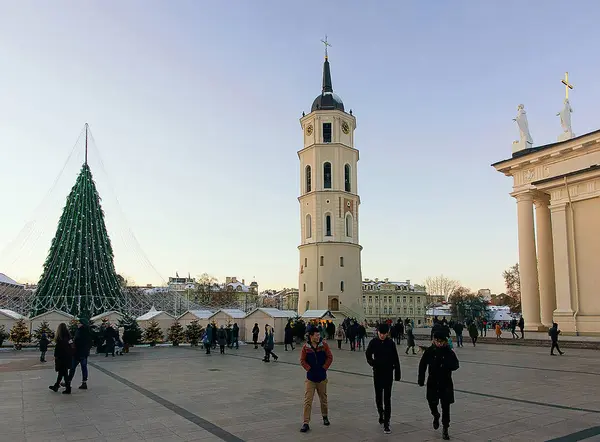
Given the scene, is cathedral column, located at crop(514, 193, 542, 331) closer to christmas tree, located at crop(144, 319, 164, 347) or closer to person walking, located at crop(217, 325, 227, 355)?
person walking, located at crop(217, 325, 227, 355)

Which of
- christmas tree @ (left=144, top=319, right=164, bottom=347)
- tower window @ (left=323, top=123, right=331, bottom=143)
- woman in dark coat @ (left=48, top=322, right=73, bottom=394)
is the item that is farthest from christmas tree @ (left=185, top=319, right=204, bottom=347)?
tower window @ (left=323, top=123, right=331, bottom=143)

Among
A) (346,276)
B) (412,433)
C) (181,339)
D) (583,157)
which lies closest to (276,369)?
(412,433)

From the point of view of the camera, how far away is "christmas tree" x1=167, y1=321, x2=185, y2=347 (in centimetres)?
3256

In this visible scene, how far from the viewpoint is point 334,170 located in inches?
2331

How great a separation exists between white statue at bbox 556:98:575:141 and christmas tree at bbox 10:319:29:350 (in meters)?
37.0

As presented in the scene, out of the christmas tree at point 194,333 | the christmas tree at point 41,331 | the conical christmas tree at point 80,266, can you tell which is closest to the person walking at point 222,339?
the christmas tree at point 194,333

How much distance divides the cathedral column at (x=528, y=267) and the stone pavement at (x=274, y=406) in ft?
55.6

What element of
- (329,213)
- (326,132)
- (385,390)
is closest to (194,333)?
(385,390)

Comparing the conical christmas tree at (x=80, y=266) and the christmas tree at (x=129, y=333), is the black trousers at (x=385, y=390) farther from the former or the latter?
the conical christmas tree at (x=80, y=266)

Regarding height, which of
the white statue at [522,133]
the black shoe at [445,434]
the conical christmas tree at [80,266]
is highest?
the white statue at [522,133]

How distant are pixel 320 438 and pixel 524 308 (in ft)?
100.0

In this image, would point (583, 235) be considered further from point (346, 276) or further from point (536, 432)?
point (346, 276)

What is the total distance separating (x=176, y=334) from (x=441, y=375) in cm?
2748

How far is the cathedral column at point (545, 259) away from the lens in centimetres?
3397
